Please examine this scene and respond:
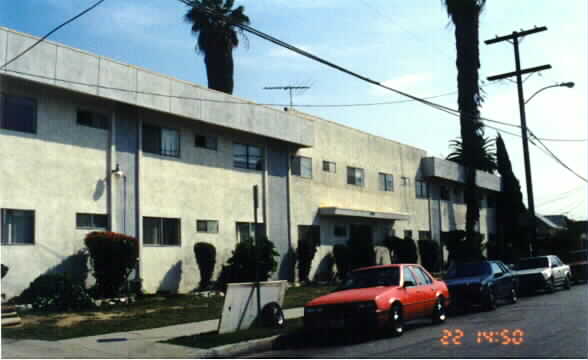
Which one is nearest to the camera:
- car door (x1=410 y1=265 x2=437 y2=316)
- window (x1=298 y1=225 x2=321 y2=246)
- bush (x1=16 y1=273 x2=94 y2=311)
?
car door (x1=410 y1=265 x2=437 y2=316)

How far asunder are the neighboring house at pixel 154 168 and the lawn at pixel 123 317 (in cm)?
207

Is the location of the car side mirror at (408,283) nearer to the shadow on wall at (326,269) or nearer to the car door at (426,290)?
the car door at (426,290)

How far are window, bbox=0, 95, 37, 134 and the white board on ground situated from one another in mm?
9105

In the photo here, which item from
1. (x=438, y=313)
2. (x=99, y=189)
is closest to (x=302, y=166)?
(x=99, y=189)

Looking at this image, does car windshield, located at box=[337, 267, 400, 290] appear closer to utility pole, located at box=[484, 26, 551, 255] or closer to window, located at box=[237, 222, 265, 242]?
window, located at box=[237, 222, 265, 242]

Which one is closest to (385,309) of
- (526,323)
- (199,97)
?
(526,323)

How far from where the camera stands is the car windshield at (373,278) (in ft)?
44.8

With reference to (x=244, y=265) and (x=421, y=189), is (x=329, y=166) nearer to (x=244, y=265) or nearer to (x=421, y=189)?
(x=244, y=265)

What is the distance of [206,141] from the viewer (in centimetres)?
2484

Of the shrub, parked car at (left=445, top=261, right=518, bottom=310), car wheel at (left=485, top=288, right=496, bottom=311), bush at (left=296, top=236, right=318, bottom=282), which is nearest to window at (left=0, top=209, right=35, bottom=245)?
parked car at (left=445, top=261, right=518, bottom=310)

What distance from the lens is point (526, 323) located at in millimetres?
13570

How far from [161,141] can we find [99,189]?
3.35m

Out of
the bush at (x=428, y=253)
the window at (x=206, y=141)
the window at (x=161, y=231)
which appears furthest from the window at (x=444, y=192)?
the window at (x=161, y=231)

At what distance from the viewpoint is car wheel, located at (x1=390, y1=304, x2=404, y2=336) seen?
12.4m
